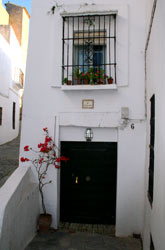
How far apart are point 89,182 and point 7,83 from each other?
921 cm

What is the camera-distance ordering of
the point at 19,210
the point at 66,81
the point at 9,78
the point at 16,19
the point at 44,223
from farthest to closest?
1. the point at 16,19
2. the point at 9,78
3. the point at 66,81
4. the point at 44,223
5. the point at 19,210

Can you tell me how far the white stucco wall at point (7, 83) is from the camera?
11.7m

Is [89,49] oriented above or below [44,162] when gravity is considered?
above

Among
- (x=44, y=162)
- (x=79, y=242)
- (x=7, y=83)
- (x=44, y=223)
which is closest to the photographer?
(x=79, y=242)

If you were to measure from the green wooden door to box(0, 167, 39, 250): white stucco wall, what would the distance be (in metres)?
0.79

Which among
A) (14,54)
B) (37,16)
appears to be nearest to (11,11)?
(14,54)

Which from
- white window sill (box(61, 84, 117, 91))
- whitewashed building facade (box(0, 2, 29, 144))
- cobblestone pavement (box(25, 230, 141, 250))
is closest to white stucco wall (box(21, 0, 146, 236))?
white window sill (box(61, 84, 117, 91))

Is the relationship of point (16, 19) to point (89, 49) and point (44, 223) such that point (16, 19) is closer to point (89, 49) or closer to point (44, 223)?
point (89, 49)

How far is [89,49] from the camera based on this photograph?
5422mm

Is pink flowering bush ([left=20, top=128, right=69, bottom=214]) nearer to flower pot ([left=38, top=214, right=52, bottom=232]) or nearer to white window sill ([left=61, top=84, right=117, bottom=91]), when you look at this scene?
flower pot ([left=38, top=214, right=52, bottom=232])

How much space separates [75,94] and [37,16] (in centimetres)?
208

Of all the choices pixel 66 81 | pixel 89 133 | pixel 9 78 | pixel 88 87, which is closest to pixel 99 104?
pixel 88 87

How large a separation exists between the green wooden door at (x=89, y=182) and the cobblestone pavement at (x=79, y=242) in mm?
510

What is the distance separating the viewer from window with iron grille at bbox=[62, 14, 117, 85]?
5.04 meters
